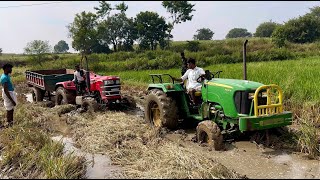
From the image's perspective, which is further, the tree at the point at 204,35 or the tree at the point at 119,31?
the tree at the point at 204,35

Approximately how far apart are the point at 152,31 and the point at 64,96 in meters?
38.9

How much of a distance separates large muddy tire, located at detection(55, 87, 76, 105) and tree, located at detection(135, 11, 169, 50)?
Answer: 3710 centimetres

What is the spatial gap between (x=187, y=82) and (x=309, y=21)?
38.4m

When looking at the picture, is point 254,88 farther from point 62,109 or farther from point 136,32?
point 136,32

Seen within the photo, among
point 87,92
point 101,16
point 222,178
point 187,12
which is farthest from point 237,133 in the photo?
point 101,16

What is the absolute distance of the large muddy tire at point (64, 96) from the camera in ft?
37.1

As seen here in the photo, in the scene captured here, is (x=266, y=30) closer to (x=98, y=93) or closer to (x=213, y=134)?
(x=98, y=93)

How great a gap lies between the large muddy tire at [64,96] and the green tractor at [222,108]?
162 inches

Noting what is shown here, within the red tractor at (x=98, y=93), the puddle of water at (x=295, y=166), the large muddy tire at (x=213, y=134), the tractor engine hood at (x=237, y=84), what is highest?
the tractor engine hood at (x=237, y=84)

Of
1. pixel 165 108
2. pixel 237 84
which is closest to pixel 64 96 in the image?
pixel 165 108

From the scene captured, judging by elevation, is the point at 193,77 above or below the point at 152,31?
below

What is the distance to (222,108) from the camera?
6754 millimetres

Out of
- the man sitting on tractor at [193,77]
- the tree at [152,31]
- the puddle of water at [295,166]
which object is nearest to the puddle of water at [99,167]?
the man sitting on tractor at [193,77]

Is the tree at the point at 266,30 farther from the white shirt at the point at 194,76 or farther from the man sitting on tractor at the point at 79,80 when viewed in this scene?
the white shirt at the point at 194,76
